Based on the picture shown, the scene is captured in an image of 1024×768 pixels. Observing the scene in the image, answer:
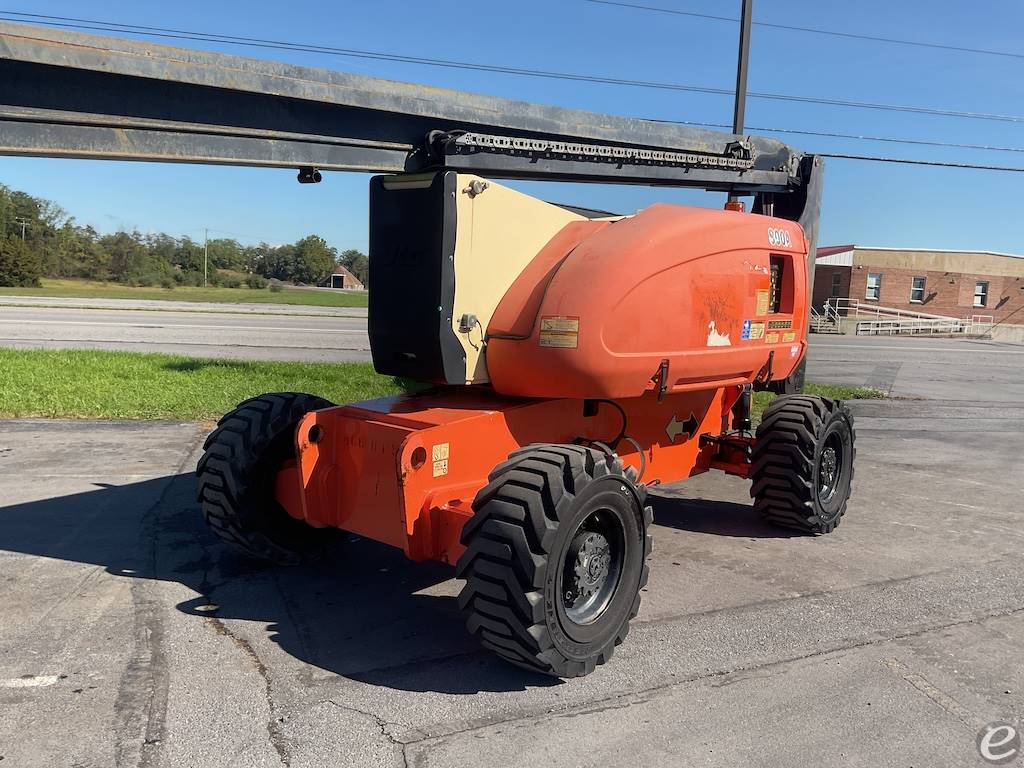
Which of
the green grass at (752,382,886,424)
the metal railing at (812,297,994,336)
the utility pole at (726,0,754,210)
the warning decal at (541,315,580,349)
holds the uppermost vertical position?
the utility pole at (726,0,754,210)

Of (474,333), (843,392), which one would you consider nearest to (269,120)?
(474,333)

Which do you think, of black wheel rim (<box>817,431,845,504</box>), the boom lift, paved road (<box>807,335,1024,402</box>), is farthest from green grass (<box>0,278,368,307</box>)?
the boom lift

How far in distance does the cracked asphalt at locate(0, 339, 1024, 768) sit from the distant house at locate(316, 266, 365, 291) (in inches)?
3730

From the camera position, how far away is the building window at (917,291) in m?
48.5

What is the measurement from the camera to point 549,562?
404cm

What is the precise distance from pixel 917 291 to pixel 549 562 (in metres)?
50.6

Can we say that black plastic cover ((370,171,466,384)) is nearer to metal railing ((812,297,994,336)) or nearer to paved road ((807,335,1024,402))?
paved road ((807,335,1024,402))

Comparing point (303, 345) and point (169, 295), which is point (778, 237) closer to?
point (303, 345)

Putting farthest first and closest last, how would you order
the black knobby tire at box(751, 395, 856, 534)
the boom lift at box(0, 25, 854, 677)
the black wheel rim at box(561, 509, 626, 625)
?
the black knobby tire at box(751, 395, 856, 534)
the black wheel rim at box(561, 509, 626, 625)
the boom lift at box(0, 25, 854, 677)

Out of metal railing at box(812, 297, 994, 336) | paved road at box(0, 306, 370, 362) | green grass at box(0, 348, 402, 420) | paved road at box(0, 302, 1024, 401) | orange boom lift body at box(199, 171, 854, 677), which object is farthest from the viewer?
metal railing at box(812, 297, 994, 336)

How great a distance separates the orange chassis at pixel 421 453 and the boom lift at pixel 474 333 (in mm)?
15

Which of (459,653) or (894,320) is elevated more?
(894,320)

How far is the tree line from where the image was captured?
6209 cm

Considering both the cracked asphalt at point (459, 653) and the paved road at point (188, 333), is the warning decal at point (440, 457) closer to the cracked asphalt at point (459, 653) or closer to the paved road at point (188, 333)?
the cracked asphalt at point (459, 653)
